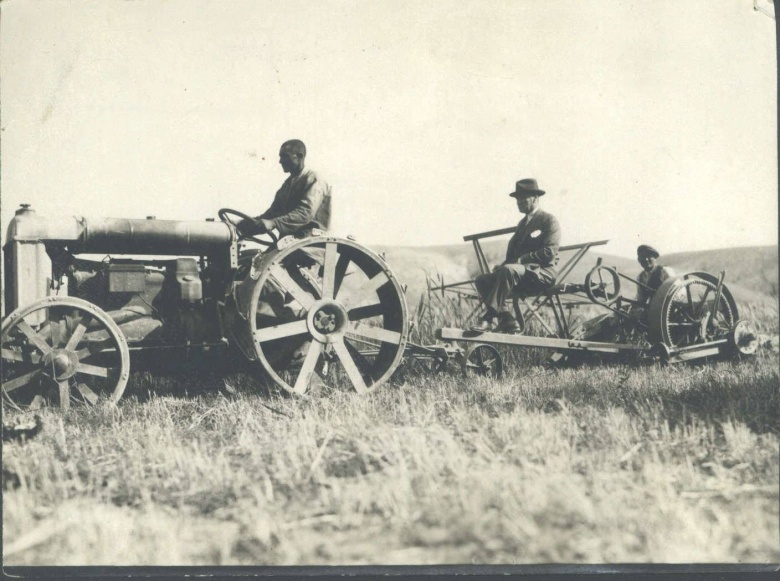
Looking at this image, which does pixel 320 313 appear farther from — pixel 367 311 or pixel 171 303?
pixel 171 303

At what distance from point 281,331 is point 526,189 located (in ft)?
8.29

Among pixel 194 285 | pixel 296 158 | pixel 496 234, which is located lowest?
pixel 194 285

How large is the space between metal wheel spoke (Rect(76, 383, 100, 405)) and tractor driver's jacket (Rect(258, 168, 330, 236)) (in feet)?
5.59

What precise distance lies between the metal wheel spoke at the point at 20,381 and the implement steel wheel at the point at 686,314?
16.2ft

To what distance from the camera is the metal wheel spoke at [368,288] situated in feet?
15.5

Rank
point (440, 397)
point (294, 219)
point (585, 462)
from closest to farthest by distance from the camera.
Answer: point (585, 462) < point (440, 397) < point (294, 219)

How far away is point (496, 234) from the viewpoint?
581 cm

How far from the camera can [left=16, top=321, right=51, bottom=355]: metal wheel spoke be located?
4.00 m

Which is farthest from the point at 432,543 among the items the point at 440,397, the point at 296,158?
the point at 296,158

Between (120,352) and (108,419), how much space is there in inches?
17.0

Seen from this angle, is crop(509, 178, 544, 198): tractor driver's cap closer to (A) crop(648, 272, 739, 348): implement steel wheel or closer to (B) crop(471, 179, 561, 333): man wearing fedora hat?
(B) crop(471, 179, 561, 333): man wearing fedora hat

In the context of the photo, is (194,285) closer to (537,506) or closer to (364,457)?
(364,457)

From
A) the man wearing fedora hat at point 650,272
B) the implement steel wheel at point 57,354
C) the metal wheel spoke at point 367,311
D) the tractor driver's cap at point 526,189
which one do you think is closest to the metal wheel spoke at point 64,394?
the implement steel wheel at point 57,354

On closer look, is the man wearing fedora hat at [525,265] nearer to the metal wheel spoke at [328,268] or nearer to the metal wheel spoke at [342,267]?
the metal wheel spoke at [342,267]
